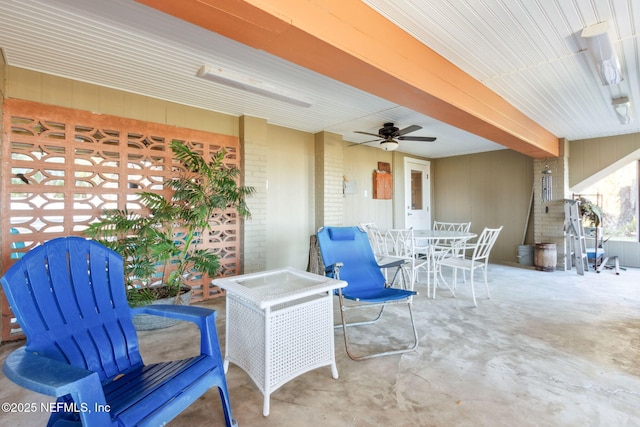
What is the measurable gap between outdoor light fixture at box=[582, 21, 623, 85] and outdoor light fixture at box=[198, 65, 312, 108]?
2660 millimetres

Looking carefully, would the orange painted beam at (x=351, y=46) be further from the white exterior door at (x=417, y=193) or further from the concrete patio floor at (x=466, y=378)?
the white exterior door at (x=417, y=193)

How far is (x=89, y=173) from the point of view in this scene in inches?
124

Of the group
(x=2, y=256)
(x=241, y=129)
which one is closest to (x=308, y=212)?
(x=241, y=129)

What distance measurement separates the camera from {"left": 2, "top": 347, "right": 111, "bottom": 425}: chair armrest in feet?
2.96

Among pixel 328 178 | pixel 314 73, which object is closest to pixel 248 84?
pixel 314 73

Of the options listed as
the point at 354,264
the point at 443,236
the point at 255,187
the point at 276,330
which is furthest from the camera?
the point at 255,187

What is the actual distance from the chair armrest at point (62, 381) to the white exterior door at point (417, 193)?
6.71 meters

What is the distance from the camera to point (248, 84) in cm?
306

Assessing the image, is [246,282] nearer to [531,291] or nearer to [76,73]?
[76,73]

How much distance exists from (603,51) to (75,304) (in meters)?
4.18

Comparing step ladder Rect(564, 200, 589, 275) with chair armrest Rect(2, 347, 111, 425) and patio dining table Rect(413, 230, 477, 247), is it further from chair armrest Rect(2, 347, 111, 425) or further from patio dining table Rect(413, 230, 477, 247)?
chair armrest Rect(2, 347, 111, 425)

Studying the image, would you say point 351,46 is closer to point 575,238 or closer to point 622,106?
point 622,106

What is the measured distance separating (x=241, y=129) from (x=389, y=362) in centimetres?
357

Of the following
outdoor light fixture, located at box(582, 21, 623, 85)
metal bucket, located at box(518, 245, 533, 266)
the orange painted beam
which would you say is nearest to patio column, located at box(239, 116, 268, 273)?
the orange painted beam
